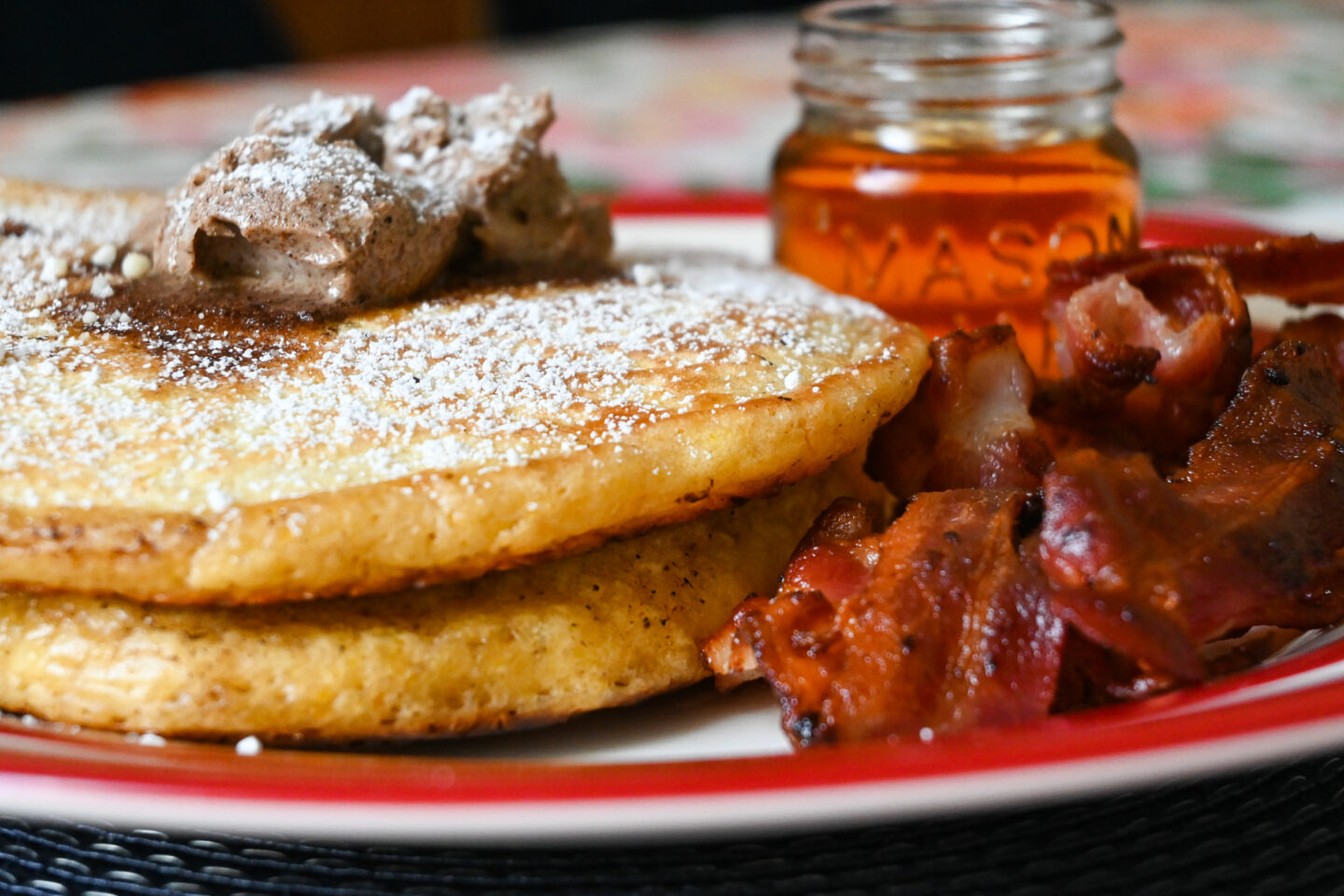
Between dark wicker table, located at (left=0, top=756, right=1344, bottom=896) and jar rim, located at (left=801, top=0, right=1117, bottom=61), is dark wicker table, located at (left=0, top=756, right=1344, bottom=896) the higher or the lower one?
the lower one

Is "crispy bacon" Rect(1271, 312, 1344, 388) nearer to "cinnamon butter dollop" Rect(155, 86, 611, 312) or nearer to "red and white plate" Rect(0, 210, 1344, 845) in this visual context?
"red and white plate" Rect(0, 210, 1344, 845)

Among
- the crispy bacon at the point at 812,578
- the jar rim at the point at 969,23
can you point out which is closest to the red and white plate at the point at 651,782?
the crispy bacon at the point at 812,578

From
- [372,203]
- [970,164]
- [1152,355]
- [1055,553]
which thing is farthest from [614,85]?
[1055,553]

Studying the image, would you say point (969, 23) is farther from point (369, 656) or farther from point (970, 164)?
point (369, 656)

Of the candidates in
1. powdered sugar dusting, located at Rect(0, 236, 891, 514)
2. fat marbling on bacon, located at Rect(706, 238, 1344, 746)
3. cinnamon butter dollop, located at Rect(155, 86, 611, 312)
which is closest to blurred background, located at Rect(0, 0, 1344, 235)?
fat marbling on bacon, located at Rect(706, 238, 1344, 746)

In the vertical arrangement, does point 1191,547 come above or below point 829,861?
above

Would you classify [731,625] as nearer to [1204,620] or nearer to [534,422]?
[534,422]
